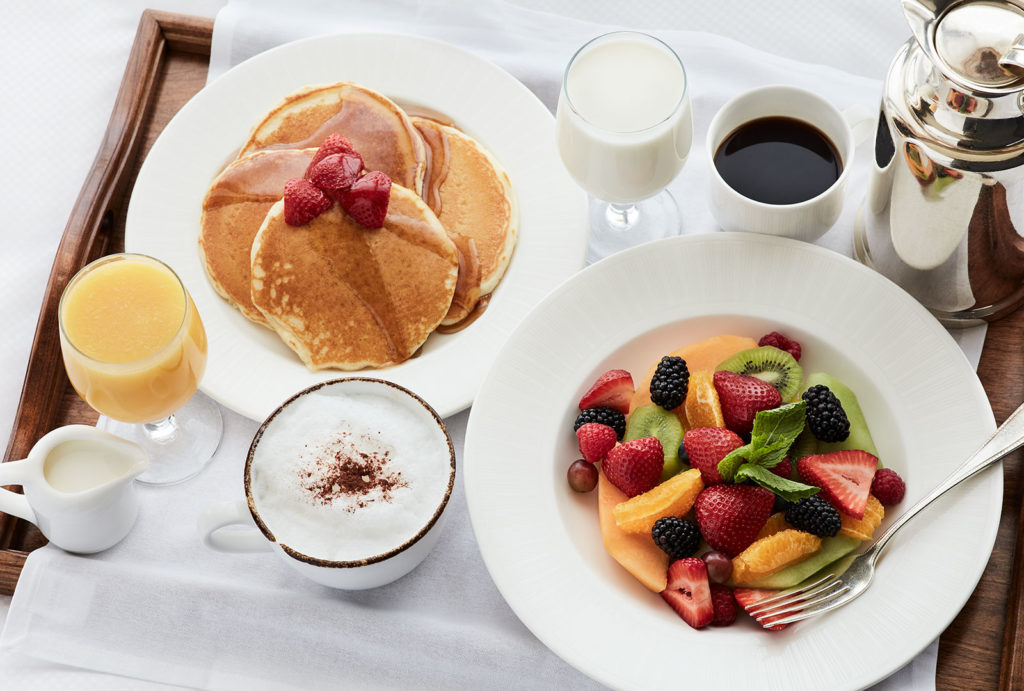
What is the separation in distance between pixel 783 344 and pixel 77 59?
1677 millimetres

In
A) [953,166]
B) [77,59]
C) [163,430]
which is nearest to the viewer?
[953,166]

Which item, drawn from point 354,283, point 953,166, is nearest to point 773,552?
point 953,166

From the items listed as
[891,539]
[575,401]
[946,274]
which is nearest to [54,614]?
[575,401]

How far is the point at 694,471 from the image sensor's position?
157 cm

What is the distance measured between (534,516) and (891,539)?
0.55 meters

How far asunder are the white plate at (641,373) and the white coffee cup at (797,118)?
0.04m

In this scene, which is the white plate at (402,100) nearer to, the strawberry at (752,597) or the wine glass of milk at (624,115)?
the wine glass of milk at (624,115)

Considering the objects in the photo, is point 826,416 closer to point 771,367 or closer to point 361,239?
point 771,367

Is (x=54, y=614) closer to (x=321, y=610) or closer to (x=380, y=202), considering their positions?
(x=321, y=610)

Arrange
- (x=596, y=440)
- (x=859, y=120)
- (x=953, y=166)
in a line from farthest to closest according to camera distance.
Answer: (x=859, y=120) < (x=596, y=440) < (x=953, y=166)

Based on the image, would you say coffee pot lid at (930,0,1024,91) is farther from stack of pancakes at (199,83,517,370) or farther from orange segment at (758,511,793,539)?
stack of pancakes at (199,83,517,370)

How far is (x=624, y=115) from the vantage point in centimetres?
171

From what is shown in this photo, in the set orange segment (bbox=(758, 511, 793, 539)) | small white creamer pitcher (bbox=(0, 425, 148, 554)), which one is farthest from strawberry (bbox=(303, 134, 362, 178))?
orange segment (bbox=(758, 511, 793, 539))

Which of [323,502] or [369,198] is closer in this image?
[323,502]
